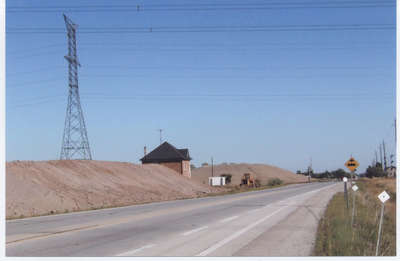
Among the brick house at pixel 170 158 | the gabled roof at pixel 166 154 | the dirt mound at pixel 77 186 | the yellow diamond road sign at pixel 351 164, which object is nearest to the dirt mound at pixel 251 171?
the gabled roof at pixel 166 154

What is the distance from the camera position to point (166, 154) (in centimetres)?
7850

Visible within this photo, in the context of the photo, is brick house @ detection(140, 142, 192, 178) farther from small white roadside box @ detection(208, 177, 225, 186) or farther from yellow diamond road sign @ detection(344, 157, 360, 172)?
yellow diamond road sign @ detection(344, 157, 360, 172)

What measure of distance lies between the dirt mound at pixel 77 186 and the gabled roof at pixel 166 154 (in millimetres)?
15289

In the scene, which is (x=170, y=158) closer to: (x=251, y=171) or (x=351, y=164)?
(x=351, y=164)

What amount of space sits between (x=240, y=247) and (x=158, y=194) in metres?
37.9

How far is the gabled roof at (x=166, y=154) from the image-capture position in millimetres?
77438

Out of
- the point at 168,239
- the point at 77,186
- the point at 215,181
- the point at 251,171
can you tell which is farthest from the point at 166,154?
the point at 251,171

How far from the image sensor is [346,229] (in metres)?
13.7

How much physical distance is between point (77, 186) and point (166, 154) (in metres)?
40.1

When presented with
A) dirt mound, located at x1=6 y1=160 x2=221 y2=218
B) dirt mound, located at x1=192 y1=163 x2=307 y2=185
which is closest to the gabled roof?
dirt mound, located at x1=6 y1=160 x2=221 y2=218

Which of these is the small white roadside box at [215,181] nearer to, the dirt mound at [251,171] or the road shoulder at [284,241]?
the dirt mound at [251,171]

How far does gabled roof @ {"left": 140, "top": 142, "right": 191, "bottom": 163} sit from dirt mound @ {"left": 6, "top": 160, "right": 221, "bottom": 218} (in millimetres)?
15289

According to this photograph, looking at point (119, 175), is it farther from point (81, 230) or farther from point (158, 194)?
point (81, 230)
